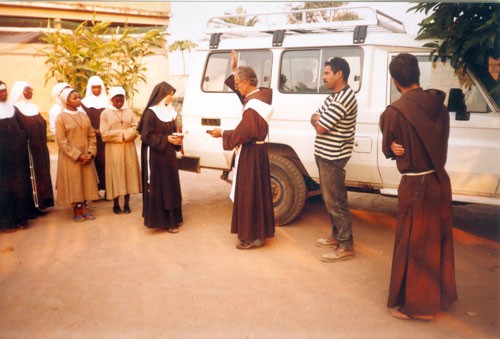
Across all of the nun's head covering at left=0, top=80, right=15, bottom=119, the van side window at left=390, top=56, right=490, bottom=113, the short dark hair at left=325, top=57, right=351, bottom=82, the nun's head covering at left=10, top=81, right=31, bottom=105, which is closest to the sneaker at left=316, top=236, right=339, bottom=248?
the van side window at left=390, top=56, right=490, bottom=113

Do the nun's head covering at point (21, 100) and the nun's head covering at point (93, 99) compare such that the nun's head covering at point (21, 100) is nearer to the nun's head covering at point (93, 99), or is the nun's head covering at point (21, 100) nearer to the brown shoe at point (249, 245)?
the nun's head covering at point (93, 99)

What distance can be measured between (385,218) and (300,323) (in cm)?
302

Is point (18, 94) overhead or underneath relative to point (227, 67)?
underneath

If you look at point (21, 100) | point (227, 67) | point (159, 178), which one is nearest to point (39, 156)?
point (21, 100)

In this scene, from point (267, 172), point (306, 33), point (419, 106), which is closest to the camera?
point (419, 106)

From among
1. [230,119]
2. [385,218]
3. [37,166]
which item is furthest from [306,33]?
[37,166]

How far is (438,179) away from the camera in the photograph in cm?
328

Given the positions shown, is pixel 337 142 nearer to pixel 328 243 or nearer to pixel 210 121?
pixel 328 243

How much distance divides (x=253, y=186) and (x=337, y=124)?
1127 mm

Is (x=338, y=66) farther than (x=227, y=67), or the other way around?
(x=227, y=67)

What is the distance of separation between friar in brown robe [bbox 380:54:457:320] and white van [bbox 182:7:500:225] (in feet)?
4.64

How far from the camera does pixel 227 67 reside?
574 cm

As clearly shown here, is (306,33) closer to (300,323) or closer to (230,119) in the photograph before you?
(230,119)

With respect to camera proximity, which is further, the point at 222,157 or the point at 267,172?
the point at 222,157
